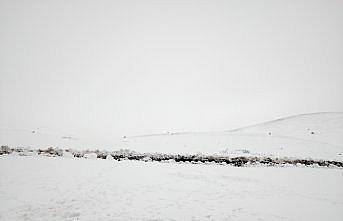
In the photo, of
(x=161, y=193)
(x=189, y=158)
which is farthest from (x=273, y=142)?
(x=161, y=193)

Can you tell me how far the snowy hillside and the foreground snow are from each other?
7191 millimetres

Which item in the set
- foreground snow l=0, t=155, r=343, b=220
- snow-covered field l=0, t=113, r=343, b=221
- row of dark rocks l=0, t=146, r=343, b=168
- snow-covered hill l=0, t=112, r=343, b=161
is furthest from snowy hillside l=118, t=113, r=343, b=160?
foreground snow l=0, t=155, r=343, b=220

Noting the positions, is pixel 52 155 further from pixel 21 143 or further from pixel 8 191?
pixel 8 191

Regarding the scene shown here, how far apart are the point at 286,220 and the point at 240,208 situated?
1.50 meters

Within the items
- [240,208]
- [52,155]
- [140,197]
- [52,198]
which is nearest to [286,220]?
[240,208]

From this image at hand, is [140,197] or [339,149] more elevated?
[339,149]

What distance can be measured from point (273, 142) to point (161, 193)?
19.4 meters

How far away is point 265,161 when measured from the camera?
62.1 ft

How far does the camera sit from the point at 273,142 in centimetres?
2628

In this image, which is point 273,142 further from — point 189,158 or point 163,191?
point 163,191

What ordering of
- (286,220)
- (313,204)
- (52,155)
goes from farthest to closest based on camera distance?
(52,155) < (313,204) < (286,220)

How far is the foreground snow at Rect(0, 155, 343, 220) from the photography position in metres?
7.95

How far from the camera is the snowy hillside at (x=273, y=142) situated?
22781mm

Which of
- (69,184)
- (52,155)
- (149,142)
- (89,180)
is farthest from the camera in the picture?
(149,142)
